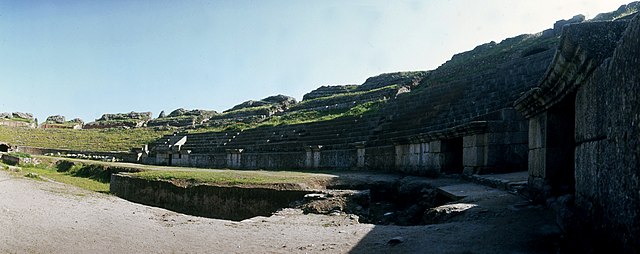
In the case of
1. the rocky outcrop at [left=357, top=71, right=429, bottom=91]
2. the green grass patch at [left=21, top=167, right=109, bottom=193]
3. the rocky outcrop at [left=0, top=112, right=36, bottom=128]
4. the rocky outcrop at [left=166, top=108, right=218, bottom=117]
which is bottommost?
the green grass patch at [left=21, top=167, right=109, bottom=193]

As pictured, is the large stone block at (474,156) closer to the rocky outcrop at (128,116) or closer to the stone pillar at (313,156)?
the stone pillar at (313,156)

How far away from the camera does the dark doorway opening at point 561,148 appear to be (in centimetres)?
537

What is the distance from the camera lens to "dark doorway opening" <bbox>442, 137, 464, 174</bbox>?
11891mm

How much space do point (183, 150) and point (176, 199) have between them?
665 inches

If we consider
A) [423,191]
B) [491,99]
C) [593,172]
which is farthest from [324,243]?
[491,99]

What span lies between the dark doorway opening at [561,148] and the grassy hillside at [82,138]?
3418 cm

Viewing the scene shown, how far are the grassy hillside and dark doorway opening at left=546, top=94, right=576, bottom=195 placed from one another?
112 feet

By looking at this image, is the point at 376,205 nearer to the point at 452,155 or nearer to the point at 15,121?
the point at 452,155

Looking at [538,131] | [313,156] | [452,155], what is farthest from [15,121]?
[538,131]

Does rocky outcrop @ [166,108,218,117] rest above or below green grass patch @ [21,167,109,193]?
above

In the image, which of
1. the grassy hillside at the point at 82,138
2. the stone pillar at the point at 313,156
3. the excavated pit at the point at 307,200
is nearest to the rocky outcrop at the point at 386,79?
the stone pillar at the point at 313,156

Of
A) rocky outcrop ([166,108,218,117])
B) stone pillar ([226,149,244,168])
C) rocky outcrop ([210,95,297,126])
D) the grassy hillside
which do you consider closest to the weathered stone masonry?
stone pillar ([226,149,244,168])

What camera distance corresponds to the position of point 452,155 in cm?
1202

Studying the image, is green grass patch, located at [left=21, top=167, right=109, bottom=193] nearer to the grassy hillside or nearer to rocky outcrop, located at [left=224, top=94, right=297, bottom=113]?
the grassy hillside
